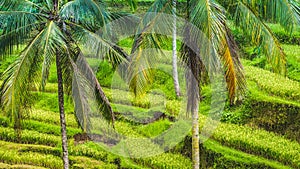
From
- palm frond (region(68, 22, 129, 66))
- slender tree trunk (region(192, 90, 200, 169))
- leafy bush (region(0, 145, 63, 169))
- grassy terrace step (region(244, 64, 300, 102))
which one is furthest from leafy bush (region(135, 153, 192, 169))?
palm frond (region(68, 22, 129, 66))

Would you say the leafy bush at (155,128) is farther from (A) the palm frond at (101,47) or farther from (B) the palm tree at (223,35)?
(B) the palm tree at (223,35)

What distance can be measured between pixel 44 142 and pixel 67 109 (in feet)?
7.29

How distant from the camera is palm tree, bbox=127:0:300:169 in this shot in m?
7.85

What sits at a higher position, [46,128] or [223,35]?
[223,35]

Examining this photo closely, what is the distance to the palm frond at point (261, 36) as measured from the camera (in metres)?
8.52

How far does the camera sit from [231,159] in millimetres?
11922

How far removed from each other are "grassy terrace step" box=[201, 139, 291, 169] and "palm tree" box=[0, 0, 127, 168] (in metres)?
3.75

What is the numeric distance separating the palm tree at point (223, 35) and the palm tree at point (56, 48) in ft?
3.21

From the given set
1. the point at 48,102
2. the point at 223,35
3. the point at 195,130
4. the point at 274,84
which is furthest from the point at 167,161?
the point at 48,102

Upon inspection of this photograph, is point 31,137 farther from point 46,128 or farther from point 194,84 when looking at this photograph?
point 194,84

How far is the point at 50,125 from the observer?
15227mm

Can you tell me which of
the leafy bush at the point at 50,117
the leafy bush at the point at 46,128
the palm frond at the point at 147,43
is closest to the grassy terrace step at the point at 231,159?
the palm frond at the point at 147,43

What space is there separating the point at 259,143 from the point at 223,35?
504 centimetres

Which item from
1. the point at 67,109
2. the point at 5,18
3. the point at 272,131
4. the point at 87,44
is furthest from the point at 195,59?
the point at 67,109
